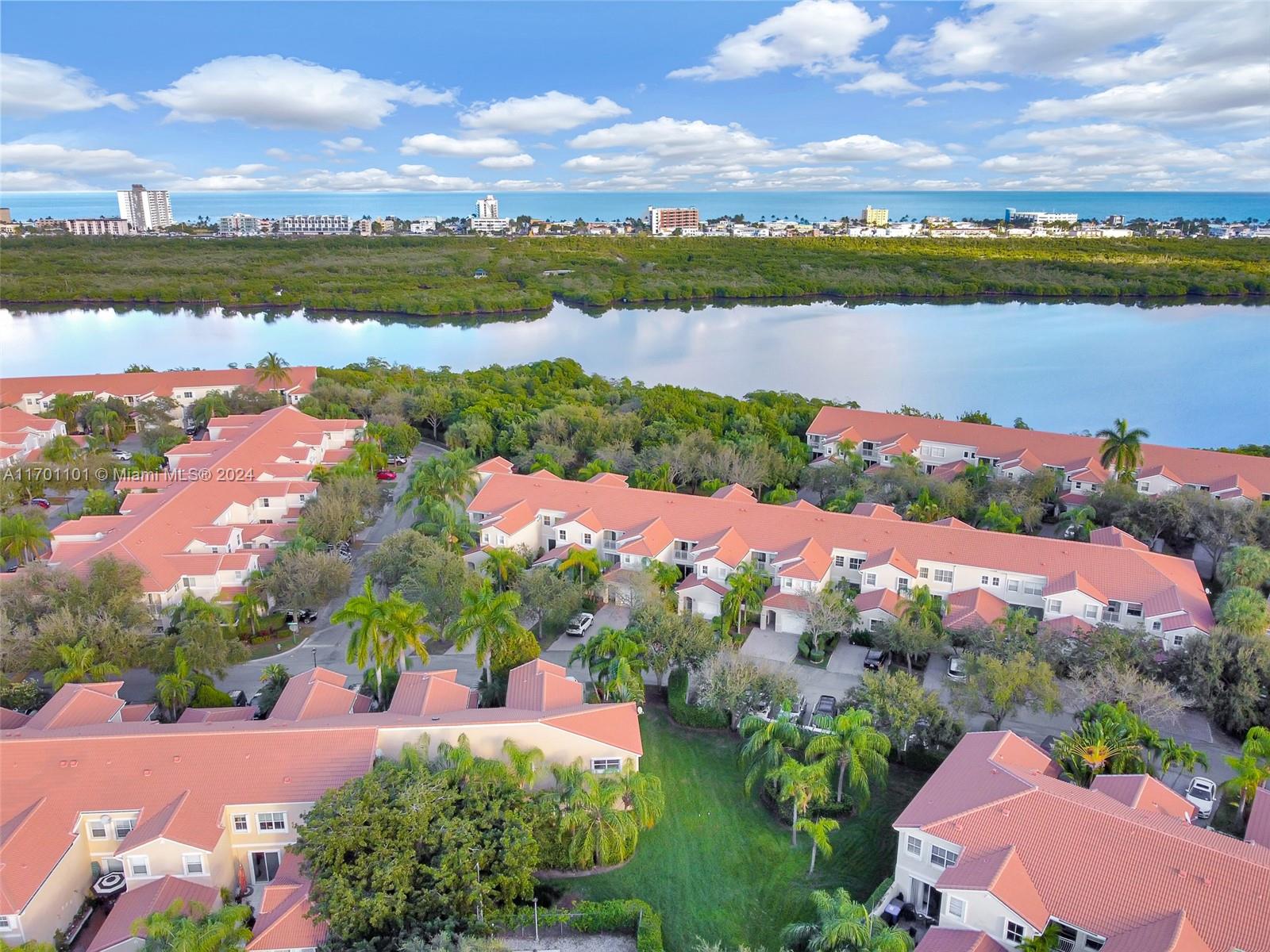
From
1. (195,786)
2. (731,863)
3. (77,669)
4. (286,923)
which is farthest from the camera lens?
(77,669)

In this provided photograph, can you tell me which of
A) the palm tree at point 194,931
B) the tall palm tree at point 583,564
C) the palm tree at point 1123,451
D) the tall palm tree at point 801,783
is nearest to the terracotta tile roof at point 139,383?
the tall palm tree at point 583,564

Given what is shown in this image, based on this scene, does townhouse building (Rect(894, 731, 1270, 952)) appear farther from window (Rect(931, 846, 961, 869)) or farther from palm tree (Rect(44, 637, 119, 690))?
palm tree (Rect(44, 637, 119, 690))

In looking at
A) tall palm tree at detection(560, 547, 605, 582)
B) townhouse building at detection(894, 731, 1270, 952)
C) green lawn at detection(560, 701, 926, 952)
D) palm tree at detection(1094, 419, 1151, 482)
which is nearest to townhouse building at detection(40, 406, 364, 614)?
tall palm tree at detection(560, 547, 605, 582)

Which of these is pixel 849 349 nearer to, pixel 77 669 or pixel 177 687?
pixel 177 687

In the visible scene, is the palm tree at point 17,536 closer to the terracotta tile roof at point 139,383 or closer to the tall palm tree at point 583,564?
the tall palm tree at point 583,564

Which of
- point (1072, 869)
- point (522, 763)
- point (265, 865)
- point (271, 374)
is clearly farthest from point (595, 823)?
point (271, 374)

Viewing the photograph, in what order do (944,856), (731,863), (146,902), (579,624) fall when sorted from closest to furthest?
(146,902)
(944,856)
(731,863)
(579,624)
